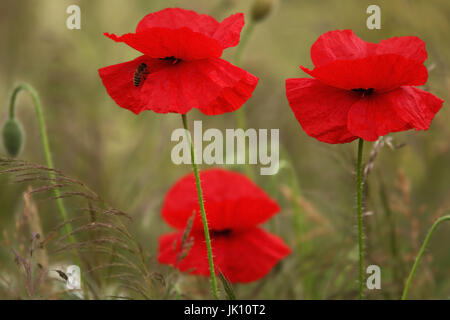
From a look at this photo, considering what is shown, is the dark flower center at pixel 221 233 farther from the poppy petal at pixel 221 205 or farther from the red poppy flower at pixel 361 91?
the red poppy flower at pixel 361 91

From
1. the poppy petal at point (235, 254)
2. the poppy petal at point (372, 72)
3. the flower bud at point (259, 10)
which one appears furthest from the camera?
→ the flower bud at point (259, 10)

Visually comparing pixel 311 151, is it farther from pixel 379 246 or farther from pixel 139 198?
pixel 379 246

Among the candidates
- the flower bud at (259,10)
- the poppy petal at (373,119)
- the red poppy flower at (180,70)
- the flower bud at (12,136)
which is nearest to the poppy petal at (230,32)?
the red poppy flower at (180,70)

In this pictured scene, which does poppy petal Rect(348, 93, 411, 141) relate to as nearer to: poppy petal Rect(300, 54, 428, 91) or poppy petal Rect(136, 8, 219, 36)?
poppy petal Rect(300, 54, 428, 91)

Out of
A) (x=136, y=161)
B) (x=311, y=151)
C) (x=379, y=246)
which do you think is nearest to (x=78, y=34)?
(x=136, y=161)
